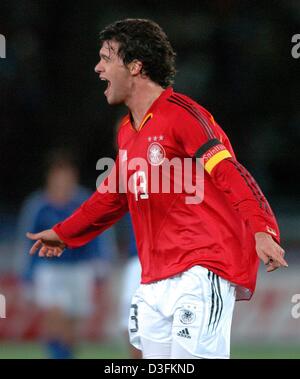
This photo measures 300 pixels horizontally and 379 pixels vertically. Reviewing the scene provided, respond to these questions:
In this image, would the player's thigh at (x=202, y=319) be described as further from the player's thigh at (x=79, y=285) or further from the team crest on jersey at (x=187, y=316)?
the player's thigh at (x=79, y=285)

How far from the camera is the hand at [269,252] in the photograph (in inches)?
150

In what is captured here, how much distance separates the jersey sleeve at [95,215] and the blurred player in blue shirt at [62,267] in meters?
3.30

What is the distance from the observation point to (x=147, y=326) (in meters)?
4.42

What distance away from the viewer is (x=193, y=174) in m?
4.31

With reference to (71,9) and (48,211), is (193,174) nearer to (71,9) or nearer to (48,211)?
(48,211)

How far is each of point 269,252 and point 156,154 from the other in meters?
0.80

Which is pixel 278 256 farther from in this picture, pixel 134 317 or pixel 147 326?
pixel 134 317

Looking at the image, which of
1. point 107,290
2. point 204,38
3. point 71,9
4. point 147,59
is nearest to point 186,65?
point 204,38

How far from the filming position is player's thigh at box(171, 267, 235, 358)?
4.23m

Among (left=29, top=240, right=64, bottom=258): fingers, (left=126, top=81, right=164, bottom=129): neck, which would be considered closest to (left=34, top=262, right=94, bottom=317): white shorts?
(left=29, top=240, right=64, bottom=258): fingers

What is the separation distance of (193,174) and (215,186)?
0.12 meters

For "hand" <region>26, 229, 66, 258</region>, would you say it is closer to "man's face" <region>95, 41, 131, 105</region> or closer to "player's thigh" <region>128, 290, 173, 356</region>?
"player's thigh" <region>128, 290, 173, 356</region>

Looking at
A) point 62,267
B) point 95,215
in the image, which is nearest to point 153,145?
point 95,215

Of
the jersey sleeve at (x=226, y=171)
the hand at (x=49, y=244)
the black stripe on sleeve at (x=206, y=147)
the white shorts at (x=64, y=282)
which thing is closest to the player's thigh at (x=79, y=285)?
the white shorts at (x=64, y=282)
